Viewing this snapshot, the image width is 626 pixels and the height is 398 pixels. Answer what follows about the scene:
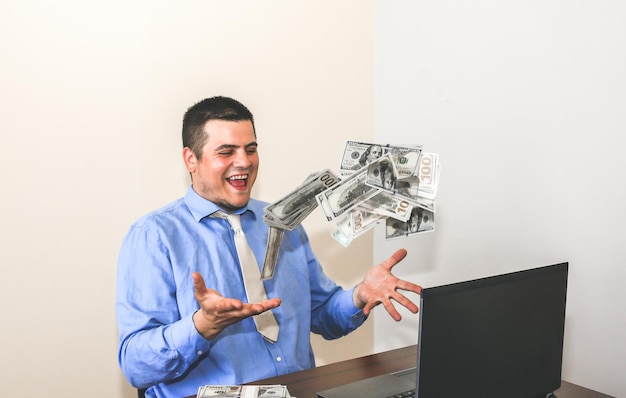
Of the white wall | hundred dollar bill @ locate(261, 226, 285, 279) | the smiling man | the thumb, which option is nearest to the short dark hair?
the smiling man

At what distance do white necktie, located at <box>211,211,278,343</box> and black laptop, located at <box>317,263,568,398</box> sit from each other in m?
0.67

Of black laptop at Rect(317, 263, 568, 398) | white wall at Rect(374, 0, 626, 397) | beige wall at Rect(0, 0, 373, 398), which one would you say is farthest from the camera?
beige wall at Rect(0, 0, 373, 398)

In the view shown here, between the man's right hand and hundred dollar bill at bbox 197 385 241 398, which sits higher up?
the man's right hand

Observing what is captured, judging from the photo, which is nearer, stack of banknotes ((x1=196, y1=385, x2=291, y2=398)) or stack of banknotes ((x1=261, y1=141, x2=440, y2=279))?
stack of banknotes ((x1=196, y1=385, x2=291, y2=398))

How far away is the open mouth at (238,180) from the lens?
2.08 metres

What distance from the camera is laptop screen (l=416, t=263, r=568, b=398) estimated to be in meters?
1.32

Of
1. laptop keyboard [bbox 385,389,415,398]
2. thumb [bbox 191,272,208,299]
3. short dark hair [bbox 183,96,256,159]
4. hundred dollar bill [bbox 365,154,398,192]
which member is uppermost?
short dark hair [bbox 183,96,256,159]

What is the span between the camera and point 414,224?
78.7 inches

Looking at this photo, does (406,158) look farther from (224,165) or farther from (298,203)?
(224,165)

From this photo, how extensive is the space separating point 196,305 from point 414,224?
2.25 feet

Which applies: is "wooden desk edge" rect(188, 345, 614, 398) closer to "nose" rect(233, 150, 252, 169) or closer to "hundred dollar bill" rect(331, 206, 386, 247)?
"hundred dollar bill" rect(331, 206, 386, 247)

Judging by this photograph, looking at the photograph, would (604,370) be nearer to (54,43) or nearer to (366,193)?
(366,193)

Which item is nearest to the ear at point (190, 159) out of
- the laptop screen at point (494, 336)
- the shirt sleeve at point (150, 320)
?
the shirt sleeve at point (150, 320)

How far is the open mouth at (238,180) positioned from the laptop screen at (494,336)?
939 millimetres
